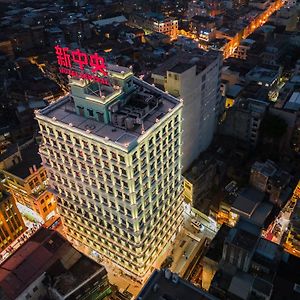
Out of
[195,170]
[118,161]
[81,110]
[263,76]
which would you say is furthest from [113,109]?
[263,76]

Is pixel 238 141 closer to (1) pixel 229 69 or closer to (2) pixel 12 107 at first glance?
(1) pixel 229 69

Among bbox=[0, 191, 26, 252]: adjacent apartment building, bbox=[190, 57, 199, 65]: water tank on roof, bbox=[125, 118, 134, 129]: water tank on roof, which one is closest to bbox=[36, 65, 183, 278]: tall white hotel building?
bbox=[125, 118, 134, 129]: water tank on roof

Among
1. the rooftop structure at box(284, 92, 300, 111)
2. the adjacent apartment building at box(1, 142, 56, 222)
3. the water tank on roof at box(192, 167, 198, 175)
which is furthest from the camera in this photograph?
the rooftop structure at box(284, 92, 300, 111)

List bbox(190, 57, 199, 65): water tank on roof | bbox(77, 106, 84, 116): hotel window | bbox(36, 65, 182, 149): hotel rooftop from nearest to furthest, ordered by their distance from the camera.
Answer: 1. bbox(36, 65, 182, 149): hotel rooftop
2. bbox(77, 106, 84, 116): hotel window
3. bbox(190, 57, 199, 65): water tank on roof

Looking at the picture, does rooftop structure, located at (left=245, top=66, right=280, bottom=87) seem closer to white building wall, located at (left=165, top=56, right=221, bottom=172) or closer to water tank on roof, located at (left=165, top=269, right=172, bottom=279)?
white building wall, located at (left=165, top=56, right=221, bottom=172)

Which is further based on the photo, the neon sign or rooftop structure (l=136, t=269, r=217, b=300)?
the neon sign

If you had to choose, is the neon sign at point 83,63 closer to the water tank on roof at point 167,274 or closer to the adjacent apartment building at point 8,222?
the water tank on roof at point 167,274

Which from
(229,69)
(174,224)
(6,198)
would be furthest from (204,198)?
(229,69)
